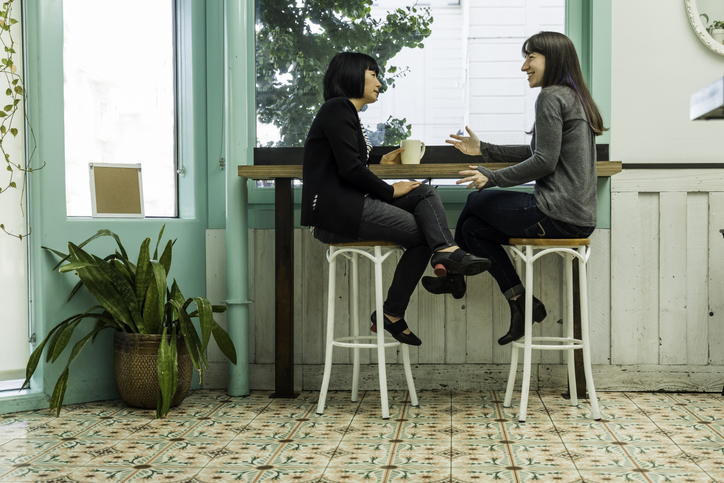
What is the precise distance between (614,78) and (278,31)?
1642 mm

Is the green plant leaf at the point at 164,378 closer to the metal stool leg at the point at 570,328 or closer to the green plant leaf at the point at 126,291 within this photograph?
the green plant leaf at the point at 126,291

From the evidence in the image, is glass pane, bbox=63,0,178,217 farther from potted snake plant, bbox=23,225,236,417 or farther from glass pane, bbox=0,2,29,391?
potted snake plant, bbox=23,225,236,417

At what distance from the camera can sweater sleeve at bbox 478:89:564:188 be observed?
99.0 inches

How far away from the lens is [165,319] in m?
2.85

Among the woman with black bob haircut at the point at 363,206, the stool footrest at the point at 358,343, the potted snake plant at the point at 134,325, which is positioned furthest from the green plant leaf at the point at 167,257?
the stool footrest at the point at 358,343

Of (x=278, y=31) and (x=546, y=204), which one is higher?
(x=278, y=31)

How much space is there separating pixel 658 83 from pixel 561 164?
35.3 inches

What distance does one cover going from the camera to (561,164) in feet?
8.45

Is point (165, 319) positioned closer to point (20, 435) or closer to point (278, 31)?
point (20, 435)

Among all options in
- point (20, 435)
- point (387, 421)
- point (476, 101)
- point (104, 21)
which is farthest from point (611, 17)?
point (20, 435)

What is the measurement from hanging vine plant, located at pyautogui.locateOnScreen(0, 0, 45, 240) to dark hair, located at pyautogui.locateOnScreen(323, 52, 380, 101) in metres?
1.30

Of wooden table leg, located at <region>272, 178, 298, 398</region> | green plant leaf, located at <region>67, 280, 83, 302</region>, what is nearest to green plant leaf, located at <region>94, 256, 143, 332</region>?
green plant leaf, located at <region>67, 280, 83, 302</region>

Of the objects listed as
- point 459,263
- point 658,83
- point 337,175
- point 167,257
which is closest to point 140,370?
point 167,257

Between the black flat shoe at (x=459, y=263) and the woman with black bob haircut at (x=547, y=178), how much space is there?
0.25 m
